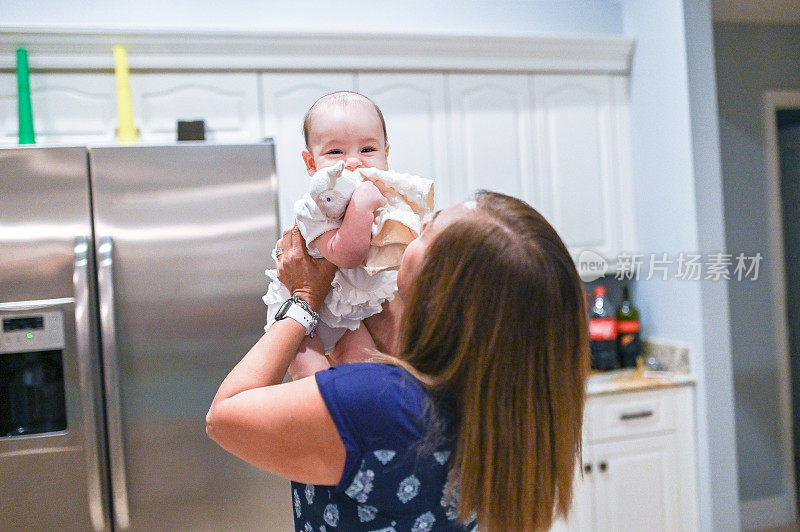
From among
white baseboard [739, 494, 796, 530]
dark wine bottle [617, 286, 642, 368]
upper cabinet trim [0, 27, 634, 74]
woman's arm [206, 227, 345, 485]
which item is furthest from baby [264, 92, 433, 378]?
white baseboard [739, 494, 796, 530]

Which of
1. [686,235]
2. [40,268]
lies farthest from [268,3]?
[686,235]

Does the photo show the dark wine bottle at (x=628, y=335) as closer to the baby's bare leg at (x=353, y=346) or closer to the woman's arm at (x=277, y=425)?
the baby's bare leg at (x=353, y=346)

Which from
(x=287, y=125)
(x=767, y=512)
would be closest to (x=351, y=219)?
(x=287, y=125)

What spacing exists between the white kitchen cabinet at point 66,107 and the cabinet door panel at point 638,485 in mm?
2306

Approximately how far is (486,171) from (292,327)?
2.01 m

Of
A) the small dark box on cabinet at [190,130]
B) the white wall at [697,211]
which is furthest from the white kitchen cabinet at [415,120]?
the white wall at [697,211]

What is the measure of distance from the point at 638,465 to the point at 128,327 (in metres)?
1.97

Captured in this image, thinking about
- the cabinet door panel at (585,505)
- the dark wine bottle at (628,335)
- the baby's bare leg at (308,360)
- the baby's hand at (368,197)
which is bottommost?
the cabinet door panel at (585,505)

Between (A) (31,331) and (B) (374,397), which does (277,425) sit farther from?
(A) (31,331)

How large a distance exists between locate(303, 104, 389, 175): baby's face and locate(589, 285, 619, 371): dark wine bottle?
1.95 m

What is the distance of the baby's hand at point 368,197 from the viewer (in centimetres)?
93

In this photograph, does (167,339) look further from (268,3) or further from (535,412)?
(268,3)

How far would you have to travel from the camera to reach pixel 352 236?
3.01ft

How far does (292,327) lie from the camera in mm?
842
